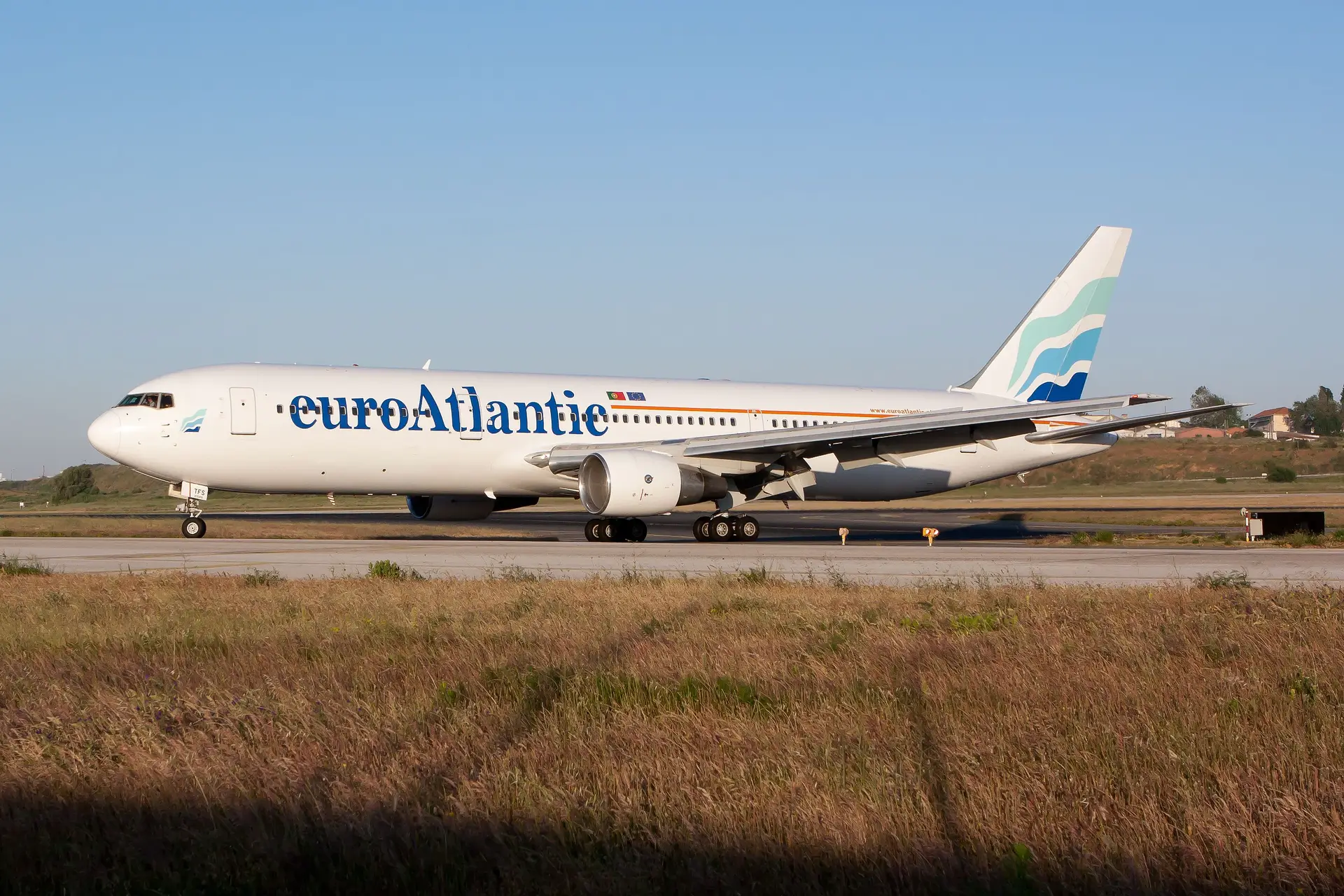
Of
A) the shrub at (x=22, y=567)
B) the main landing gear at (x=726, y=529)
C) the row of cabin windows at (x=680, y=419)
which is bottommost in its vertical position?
the main landing gear at (x=726, y=529)

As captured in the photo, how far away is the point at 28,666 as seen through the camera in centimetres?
862

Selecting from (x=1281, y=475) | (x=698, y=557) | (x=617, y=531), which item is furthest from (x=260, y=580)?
(x=1281, y=475)

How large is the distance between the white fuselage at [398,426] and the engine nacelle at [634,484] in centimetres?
130

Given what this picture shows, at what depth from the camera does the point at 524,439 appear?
28.2 meters

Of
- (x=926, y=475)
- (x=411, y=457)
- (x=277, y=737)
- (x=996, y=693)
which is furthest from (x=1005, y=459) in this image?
(x=277, y=737)

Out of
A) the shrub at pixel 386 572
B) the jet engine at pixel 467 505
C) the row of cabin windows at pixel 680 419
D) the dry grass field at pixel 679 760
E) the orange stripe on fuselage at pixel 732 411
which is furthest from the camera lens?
the jet engine at pixel 467 505

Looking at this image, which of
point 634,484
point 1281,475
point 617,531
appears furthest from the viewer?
point 1281,475

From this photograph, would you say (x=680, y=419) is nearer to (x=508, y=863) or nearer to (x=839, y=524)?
(x=839, y=524)

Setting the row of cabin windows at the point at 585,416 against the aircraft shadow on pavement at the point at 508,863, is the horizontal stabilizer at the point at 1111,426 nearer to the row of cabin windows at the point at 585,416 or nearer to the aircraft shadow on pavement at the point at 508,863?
the row of cabin windows at the point at 585,416

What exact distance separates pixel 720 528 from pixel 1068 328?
13.3m

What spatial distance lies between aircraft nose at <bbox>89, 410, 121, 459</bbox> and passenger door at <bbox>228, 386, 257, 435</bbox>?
2371 millimetres

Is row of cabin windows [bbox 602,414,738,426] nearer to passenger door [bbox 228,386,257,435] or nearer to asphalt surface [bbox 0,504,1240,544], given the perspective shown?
asphalt surface [bbox 0,504,1240,544]

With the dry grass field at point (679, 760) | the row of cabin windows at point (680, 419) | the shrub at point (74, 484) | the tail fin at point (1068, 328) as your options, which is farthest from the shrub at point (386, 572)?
the shrub at point (74, 484)

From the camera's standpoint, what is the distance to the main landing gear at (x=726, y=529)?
28391mm
